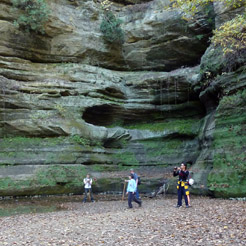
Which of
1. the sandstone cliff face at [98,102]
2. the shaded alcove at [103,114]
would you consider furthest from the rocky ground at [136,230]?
the shaded alcove at [103,114]

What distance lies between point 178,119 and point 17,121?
14.7 metres

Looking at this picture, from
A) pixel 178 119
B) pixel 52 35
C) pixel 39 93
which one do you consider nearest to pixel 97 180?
pixel 39 93

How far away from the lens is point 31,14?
2261 centimetres

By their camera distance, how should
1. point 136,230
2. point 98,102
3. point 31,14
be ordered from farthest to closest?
1. point 98,102
2. point 31,14
3. point 136,230

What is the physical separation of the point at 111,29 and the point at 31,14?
7428 mm

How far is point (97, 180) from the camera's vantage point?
19.8 m

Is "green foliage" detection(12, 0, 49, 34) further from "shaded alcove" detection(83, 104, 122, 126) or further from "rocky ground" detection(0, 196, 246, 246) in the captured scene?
"rocky ground" detection(0, 196, 246, 246)

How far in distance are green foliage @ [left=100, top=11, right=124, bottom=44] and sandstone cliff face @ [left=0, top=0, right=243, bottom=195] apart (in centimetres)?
67

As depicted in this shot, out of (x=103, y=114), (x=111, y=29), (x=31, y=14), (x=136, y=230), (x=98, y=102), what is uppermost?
(x=111, y=29)

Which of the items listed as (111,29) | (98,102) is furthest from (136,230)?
(111,29)

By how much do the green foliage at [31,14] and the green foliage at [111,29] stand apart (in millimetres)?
5814

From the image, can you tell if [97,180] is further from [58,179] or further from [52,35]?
[52,35]

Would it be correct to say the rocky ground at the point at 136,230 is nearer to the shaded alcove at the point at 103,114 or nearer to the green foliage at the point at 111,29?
the shaded alcove at the point at 103,114

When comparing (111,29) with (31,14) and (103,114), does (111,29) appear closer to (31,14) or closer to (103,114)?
(31,14)
